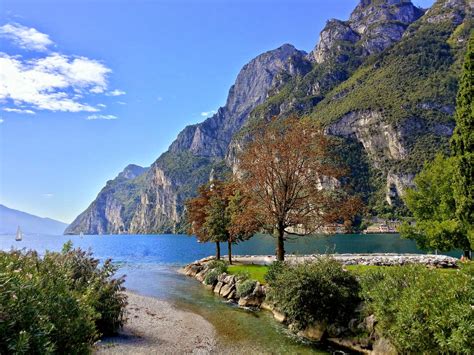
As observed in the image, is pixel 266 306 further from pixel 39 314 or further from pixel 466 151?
pixel 39 314

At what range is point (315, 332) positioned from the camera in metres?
17.2

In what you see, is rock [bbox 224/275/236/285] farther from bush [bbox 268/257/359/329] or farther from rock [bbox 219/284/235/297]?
bush [bbox 268/257/359/329]

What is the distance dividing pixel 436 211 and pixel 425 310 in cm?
3052

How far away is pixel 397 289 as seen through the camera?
1368cm

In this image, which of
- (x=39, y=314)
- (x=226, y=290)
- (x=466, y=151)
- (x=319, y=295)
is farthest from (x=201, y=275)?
(x=39, y=314)

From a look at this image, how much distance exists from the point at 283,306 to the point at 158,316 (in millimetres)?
7422

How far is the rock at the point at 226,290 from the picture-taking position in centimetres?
2777

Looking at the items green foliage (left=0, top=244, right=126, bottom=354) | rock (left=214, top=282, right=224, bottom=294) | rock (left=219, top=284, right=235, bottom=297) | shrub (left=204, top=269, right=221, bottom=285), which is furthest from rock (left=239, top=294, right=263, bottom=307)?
green foliage (left=0, top=244, right=126, bottom=354)

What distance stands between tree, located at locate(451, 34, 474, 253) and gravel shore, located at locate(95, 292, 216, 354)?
56.3 ft

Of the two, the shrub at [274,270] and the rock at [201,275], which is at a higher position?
the shrub at [274,270]

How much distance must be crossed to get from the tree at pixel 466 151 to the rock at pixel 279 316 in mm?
12554

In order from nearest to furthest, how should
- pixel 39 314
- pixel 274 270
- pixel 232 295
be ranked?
pixel 39 314 < pixel 274 270 < pixel 232 295

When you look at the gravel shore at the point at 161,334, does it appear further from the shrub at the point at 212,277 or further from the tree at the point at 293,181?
the shrub at the point at 212,277

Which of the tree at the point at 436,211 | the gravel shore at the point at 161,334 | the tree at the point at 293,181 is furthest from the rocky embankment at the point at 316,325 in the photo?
the gravel shore at the point at 161,334
